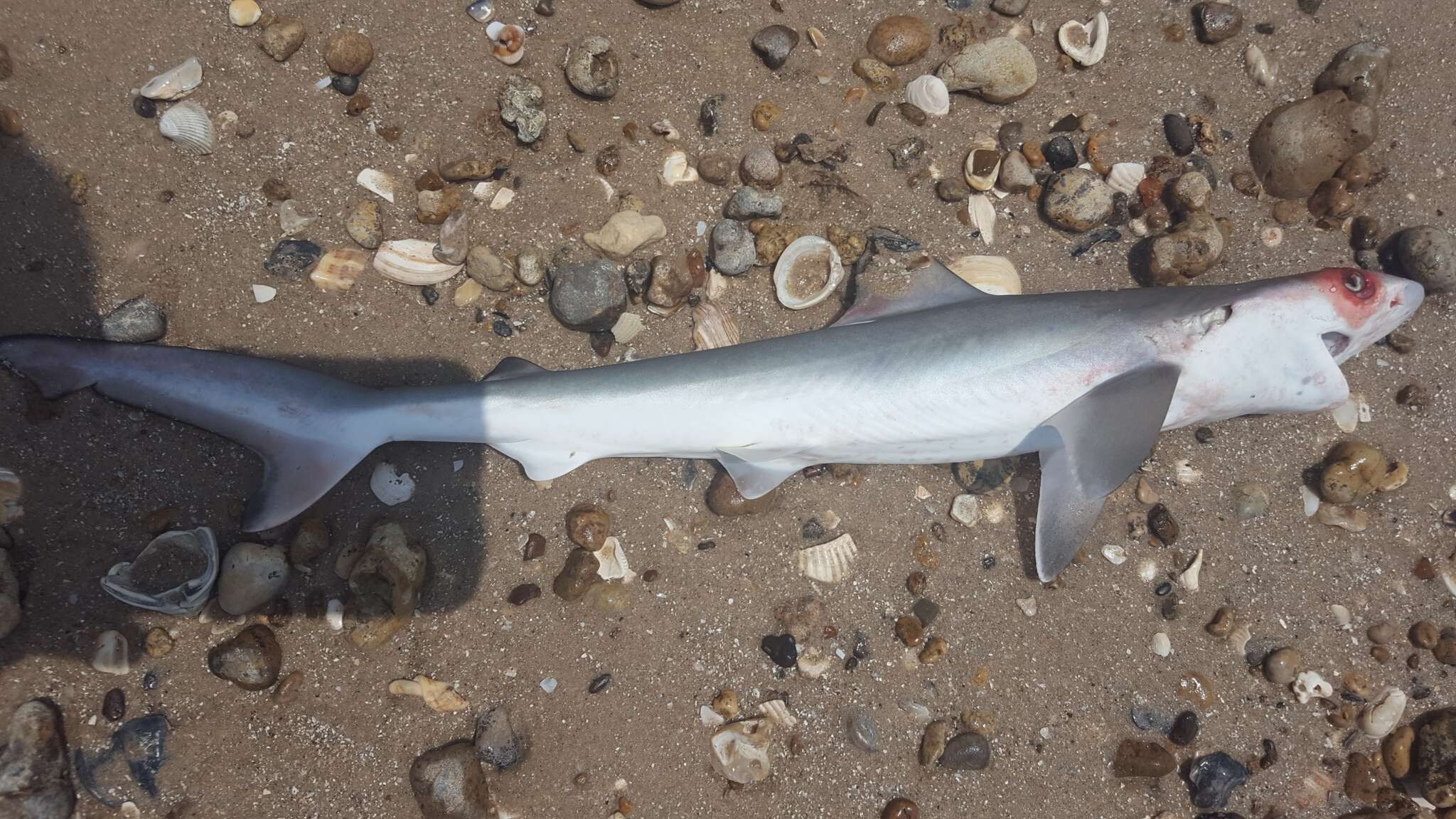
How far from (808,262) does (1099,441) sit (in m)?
1.58

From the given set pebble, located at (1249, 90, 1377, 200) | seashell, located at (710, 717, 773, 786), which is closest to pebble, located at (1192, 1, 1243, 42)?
pebble, located at (1249, 90, 1377, 200)

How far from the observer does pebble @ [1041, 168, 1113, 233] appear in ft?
11.0

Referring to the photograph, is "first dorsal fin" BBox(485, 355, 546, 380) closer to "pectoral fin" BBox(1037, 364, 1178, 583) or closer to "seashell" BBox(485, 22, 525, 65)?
"seashell" BBox(485, 22, 525, 65)

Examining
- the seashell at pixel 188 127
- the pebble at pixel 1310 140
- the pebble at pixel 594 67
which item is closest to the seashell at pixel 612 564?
the pebble at pixel 594 67

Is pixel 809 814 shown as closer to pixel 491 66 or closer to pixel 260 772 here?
pixel 260 772

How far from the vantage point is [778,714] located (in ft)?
10.2

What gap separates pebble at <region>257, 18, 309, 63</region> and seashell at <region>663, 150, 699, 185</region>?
1948mm

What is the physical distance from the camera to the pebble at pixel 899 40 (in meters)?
3.52

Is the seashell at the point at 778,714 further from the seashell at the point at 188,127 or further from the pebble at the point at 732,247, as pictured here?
the seashell at the point at 188,127

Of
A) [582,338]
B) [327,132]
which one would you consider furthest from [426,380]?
[327,132]

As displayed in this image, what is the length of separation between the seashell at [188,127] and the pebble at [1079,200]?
14.1 ft

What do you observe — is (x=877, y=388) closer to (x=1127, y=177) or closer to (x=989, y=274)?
(x=989, y=274)

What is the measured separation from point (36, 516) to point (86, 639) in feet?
1.96

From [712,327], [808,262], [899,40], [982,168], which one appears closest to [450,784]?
[712,327]
